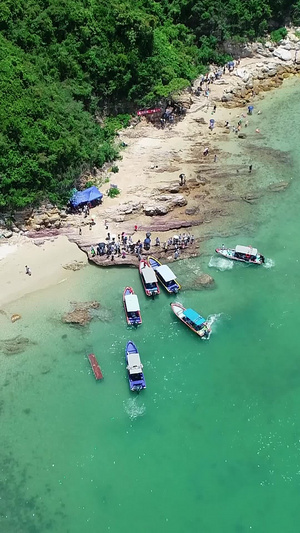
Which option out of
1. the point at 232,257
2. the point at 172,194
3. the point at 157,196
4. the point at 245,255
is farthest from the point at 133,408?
the point at 172,194

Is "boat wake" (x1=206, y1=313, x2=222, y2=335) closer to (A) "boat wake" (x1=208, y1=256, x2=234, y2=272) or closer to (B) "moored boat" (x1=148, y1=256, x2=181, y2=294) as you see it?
(B) "moored boat" (x1=148, y1=256, x2=181, y2=294)

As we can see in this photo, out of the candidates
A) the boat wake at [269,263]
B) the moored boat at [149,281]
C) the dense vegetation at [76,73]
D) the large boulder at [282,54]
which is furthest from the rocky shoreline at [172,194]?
the large boulder at [282,54]

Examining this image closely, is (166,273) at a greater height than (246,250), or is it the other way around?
(246,250)

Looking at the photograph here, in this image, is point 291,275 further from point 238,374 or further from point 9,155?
point 9,155

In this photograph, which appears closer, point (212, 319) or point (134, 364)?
point (134, 364)

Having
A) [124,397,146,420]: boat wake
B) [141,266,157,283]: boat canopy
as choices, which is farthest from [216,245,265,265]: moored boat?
[124,397,146,420]: boat wake

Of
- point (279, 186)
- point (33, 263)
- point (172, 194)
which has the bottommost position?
point (33, 263)

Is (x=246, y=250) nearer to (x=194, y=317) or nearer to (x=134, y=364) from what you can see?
(x=194, y=317)

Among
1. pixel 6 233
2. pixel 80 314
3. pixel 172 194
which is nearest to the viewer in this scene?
pixel 80 314

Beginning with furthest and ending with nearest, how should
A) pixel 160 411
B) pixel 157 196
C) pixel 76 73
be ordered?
pixel 76 73
pixel 157 196
pixel 160 411
